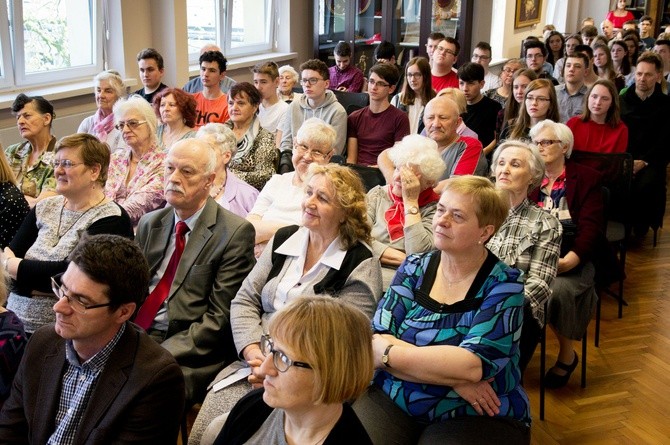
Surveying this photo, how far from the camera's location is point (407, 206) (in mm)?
3246

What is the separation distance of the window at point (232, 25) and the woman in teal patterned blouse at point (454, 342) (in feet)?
20.8

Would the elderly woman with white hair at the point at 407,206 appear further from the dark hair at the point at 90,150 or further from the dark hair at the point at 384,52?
the dark hair at the point at 384,52

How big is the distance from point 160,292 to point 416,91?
132 inches

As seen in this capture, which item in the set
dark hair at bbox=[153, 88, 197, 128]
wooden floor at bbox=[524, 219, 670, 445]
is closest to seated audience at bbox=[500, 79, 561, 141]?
wooden floor at bbox=[524, 219, 670, 445]

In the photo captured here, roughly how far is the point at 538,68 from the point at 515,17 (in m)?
4.15

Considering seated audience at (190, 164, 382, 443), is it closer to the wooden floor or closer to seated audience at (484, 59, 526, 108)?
the wooden floor

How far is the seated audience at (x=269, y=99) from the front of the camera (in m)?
6.02

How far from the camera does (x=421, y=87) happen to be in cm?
564

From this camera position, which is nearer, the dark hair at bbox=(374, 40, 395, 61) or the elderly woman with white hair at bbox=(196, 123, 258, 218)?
the elderly woman with white hair at bbox=(196, 123, 258, 218)

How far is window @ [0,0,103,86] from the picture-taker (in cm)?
620

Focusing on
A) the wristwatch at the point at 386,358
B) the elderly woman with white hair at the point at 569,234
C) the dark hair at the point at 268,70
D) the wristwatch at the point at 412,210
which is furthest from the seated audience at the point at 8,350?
the dark hair at the point at 268,70

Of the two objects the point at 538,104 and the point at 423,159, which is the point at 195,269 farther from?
the point at 538,104

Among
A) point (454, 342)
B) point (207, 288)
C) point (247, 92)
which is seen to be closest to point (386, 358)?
point (454, 342)

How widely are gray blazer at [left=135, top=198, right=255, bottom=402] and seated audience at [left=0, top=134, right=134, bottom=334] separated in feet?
0.99
